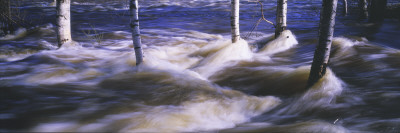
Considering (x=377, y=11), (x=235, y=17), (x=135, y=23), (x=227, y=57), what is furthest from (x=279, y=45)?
(x=377, y=11)

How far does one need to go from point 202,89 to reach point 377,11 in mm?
11411

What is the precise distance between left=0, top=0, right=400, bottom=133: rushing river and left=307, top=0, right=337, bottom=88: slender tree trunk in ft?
0.84

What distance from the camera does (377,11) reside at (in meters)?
12.3

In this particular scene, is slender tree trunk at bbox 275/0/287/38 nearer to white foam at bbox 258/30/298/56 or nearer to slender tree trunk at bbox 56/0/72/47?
white foam at bbox 258/30/298/56

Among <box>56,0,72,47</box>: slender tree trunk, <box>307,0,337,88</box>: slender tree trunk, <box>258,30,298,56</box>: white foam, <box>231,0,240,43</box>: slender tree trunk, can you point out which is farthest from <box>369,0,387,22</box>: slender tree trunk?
<box>56,0,72,47</box>: slender tree trunk

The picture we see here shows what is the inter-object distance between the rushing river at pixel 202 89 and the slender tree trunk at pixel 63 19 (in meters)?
0.36

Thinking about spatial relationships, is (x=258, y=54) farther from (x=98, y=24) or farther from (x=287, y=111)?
(x=98, y=24)

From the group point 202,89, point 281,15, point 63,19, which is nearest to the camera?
point 202,89

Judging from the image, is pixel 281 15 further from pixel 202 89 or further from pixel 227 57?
pixel 202 89

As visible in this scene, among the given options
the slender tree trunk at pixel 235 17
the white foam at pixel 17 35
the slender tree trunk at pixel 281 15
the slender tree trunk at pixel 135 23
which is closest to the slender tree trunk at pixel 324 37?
the slender tree trunk at pixel 235 17

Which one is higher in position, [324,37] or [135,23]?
[135,23]

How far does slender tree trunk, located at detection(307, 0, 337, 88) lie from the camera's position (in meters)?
3.78

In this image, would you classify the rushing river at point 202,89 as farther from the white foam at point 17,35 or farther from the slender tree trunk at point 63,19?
the white foam at point 17,35

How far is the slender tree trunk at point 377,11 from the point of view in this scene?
11905 mm
